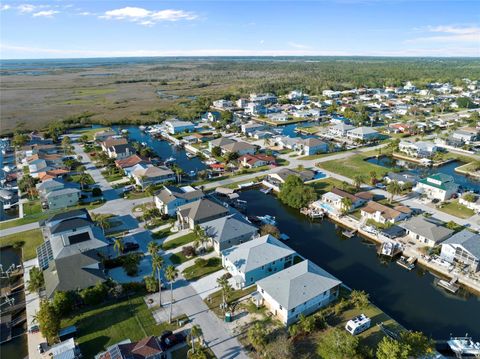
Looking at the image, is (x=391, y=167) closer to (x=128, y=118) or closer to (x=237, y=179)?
(x=237, y=179)

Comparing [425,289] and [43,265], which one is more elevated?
[43,265]

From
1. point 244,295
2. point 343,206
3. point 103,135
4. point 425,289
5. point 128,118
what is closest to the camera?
point 244,295

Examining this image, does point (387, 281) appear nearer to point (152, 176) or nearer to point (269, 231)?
point (269, 231)

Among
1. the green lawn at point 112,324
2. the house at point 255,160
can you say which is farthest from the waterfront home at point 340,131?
the green lawn at point 112,324

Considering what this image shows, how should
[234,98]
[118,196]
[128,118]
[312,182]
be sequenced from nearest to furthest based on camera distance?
[118,196] → [312,182] → [128,118] → [234,98]

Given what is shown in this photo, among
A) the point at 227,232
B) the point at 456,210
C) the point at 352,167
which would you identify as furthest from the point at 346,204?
the point at 352,167

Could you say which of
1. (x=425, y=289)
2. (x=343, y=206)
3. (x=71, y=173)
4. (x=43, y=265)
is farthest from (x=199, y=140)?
(x=425, y=289)
